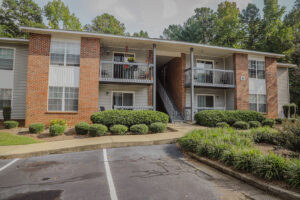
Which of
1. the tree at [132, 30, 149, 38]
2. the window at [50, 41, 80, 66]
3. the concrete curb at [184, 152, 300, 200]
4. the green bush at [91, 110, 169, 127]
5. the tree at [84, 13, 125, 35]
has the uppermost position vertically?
the tree at [84, 13, 125, 35]

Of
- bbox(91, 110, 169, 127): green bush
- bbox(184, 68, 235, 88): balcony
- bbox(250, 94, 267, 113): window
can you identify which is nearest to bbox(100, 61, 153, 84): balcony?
bbox(91, 110, 169, 127): green bush

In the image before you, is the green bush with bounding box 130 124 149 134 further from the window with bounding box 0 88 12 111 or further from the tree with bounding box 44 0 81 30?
the tree with bounding box 44 0 81 30

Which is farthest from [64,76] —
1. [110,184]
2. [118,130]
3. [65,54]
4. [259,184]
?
[259,184]

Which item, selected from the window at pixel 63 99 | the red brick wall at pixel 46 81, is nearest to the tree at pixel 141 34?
the red brick wall at pixel 46 81

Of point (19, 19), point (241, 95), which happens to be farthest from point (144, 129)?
point (19, 19)

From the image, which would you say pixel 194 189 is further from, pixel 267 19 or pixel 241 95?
pixel 267 19

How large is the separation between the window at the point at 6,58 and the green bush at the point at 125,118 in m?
7.97

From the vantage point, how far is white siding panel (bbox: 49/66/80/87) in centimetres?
1095

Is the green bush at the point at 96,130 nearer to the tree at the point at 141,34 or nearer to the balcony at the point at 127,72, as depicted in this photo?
the balcony at the point at 127,72

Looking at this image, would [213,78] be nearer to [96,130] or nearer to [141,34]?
[96,130]

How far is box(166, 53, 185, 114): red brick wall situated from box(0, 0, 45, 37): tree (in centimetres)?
1971

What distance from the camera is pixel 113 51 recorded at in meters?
13.3

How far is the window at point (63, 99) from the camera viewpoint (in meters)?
10.8

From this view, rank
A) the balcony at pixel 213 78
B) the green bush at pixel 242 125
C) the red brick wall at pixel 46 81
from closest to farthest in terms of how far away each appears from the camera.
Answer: the red brick wall at pixel 46 81
the green bush at pixel 242 125
the balcony at pixel 213 78
